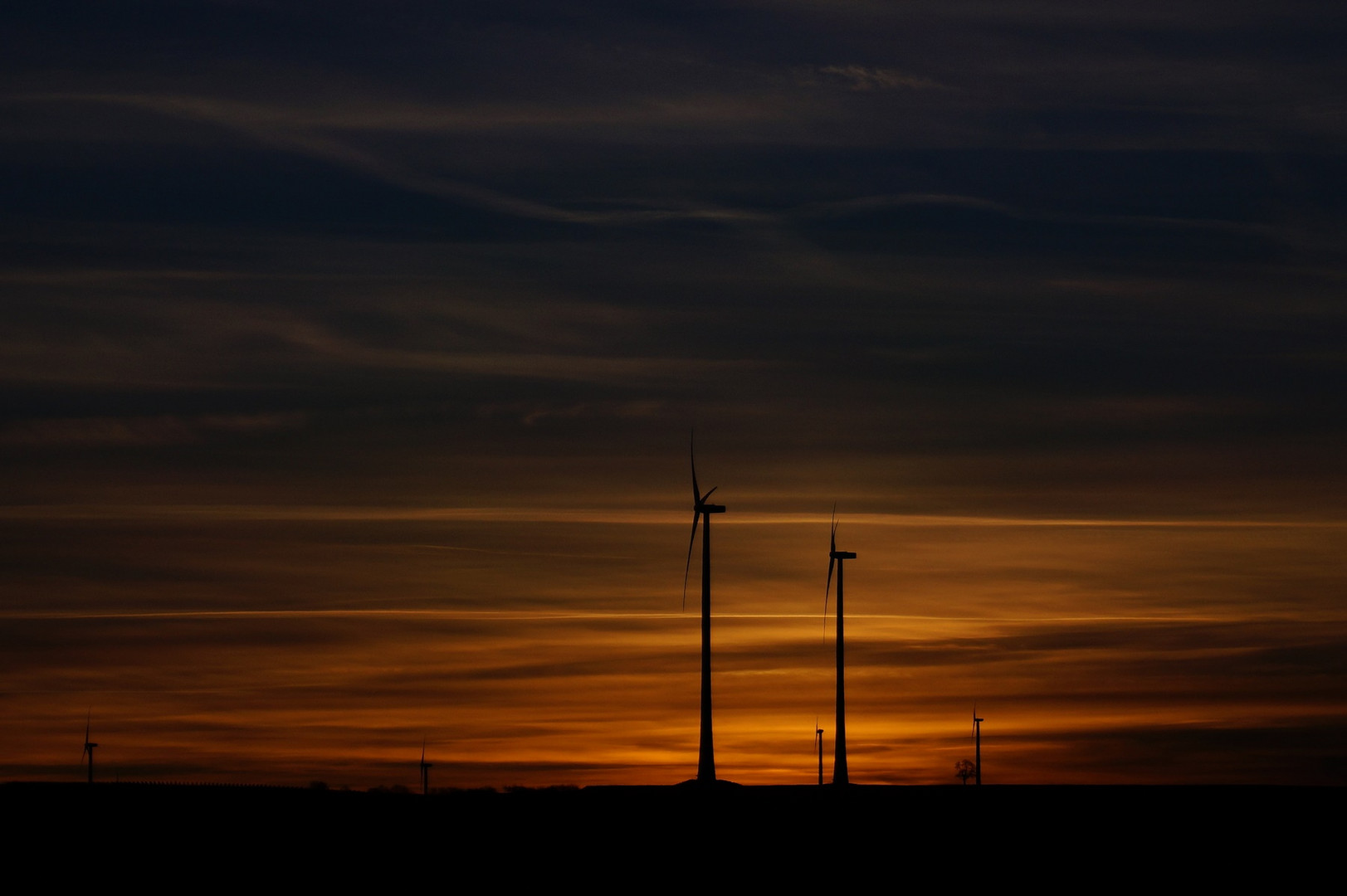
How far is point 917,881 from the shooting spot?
8725 cm

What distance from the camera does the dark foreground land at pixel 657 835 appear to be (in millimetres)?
92062

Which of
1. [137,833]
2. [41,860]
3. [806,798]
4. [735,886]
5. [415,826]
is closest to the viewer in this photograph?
[735,886]

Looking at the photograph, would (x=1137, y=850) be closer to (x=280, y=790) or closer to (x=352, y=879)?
(x=352, y=879)

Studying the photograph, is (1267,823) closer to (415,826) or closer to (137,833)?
(415,826)

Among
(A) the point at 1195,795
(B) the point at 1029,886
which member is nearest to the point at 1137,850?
(B) the point at 1029,886

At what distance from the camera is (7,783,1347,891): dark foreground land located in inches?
3625

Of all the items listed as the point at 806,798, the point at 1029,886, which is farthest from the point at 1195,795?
the point at 1029,886

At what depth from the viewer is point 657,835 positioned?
361ft

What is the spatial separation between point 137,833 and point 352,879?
27717 millimetres

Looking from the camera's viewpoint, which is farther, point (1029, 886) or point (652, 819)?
point (652, 819)

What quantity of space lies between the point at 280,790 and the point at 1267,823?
78.4 meters

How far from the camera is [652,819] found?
12206 centimetres

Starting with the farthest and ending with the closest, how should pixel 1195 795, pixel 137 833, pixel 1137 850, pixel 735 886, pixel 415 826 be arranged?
pixel 1195 795, pixel 415 826, pixel 137 833, pixel 1137 850, pixel 735 886

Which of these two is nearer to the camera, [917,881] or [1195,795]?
[917,881]
